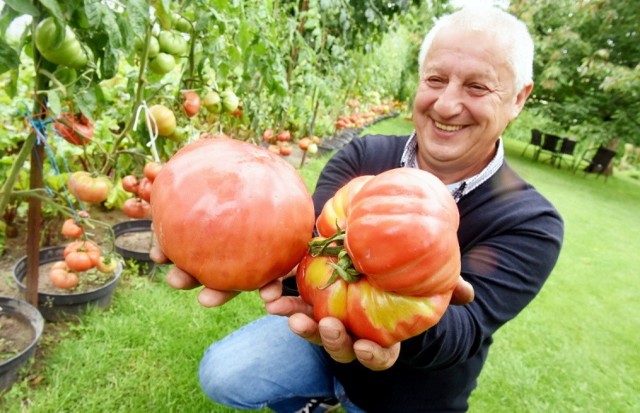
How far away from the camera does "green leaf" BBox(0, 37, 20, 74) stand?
3.31 ft

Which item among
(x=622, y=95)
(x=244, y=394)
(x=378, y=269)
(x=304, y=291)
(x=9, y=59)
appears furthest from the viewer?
(x=622, y=95)

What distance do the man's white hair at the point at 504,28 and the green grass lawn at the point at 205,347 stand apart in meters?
1.66

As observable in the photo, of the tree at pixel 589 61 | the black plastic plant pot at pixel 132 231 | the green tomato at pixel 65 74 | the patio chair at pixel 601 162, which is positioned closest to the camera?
the green tomato at pixel 65 74

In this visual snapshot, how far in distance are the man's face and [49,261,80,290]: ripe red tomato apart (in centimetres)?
166

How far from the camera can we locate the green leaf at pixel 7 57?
1009mm

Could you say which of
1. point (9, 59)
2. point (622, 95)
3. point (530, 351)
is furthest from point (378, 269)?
point (622, 95)

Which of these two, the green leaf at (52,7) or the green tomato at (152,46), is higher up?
the green leaf at (52,7)

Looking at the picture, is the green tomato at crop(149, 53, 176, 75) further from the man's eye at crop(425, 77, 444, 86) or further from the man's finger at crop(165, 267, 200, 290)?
the man's finger at crop(165, 267, 200, 290)

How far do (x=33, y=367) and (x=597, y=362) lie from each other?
3132 mm

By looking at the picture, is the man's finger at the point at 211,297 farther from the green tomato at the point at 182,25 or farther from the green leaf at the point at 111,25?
the green tomato at the point at 182,25

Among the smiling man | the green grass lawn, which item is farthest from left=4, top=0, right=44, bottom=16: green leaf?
the green grass lawn

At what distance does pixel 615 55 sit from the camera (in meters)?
11.6

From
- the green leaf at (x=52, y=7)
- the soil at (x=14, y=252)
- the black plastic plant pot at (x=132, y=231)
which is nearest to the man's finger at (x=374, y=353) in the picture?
the green leaf at (x=52, y=7)

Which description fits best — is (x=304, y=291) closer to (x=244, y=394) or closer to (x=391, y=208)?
(x=391, y=208)
